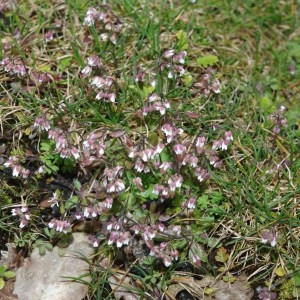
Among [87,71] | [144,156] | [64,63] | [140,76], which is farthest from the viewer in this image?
[64,63]

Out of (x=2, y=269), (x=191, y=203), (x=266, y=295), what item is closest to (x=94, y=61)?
(x=191, y=203)

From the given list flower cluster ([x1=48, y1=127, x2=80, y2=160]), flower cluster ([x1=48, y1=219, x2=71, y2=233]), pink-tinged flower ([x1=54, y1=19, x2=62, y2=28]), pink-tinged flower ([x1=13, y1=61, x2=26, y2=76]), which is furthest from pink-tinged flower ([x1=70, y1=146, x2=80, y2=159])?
pink-tinged flower ([x1=54, y1=19, x2=62, y2=28])

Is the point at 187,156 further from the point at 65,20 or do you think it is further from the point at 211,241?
the point at 65,20

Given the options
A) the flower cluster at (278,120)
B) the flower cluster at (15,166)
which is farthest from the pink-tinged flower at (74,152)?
the flower cluster at (278,120)

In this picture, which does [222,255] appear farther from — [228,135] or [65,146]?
[65,146]

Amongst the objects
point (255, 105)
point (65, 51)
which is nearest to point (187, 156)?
point (255, 105)

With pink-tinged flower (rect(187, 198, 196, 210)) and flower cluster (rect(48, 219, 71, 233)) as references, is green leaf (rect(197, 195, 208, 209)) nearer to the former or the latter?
pink-tinged flower (rect(187, 198, 196, 210))
